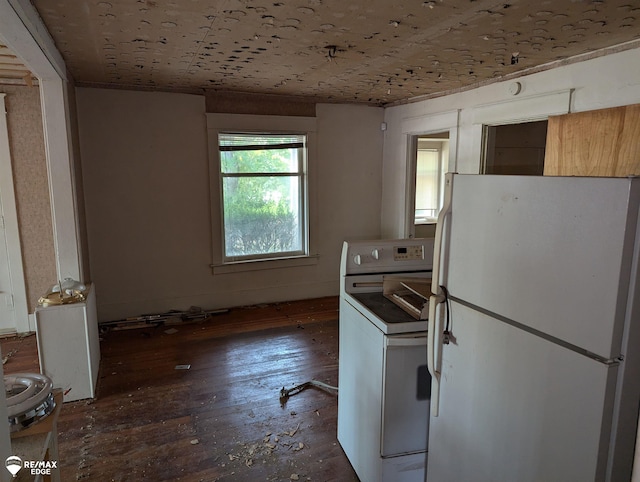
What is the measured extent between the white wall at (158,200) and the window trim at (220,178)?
0.22 feet

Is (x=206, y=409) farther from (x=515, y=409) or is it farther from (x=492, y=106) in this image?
(x=492, y=106)

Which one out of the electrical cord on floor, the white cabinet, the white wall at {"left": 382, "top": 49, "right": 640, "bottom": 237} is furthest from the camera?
the electrical cord on floor

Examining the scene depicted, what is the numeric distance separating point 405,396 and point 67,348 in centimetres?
246

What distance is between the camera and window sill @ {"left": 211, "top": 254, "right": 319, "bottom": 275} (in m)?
4.88

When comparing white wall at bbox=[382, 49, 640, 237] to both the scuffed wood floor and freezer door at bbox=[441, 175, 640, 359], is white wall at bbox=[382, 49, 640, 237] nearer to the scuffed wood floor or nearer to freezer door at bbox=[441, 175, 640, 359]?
freezer door at bbox=[441, 175, 640, 359]

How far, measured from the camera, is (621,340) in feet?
3.47

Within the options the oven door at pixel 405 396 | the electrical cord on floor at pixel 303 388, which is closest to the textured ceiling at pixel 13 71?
the electrical cord on floor at pixel 303 388

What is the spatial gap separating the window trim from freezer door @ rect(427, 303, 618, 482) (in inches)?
138

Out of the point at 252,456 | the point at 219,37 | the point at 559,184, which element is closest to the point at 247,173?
the point at 219,37

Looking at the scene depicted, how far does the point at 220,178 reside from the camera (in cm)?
469

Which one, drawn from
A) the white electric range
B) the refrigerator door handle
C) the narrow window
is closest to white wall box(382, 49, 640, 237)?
the narrow window

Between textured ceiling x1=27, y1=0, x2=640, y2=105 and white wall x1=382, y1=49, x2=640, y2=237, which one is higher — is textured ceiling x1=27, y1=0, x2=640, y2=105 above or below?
above

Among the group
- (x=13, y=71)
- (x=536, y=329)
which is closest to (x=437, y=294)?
(x=536, y=329)

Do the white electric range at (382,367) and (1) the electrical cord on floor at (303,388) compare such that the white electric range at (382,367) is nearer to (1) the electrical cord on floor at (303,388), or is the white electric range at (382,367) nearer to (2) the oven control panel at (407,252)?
(2) the oven control panel at (407,252)
